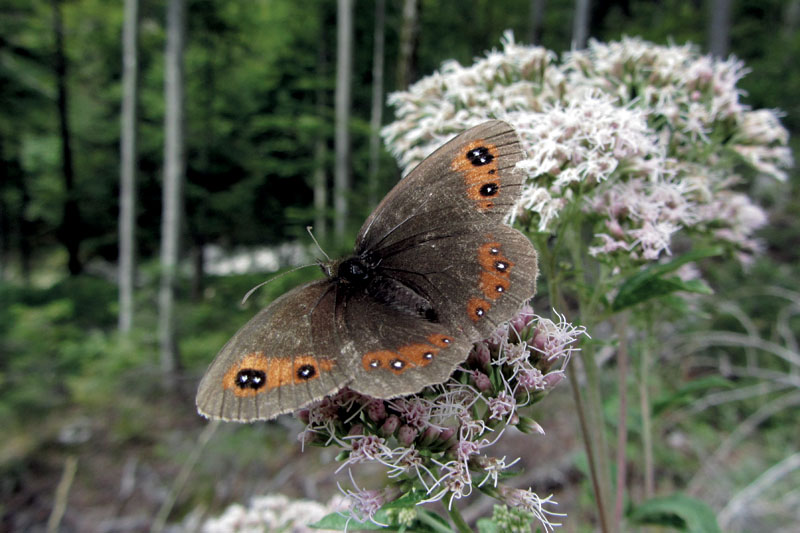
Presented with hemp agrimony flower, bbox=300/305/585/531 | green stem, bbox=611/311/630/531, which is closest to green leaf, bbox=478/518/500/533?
hemp agrimony flower, bbox=300/305/585/531

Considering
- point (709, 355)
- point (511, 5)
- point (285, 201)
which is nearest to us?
point (709, 355)

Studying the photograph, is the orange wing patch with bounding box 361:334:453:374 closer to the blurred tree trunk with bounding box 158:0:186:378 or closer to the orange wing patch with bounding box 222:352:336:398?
the orange wing patch with bounding box 222:352:336:398

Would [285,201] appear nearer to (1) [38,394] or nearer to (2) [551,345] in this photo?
(1) [38,394]

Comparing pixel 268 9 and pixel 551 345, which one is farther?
pixel 268 9

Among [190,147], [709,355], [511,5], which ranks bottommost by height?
[709,355]

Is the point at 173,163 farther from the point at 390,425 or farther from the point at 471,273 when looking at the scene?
the point at 390,425

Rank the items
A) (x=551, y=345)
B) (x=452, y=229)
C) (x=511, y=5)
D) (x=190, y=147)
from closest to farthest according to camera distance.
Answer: (x=551, y=345) → (x=452, y=229) → (x=511, y=5) → (x=190, y=147)

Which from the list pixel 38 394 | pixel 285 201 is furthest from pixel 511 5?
pixel 38 394

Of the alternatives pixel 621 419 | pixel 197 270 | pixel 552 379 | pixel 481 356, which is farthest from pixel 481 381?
pixel 197 270
